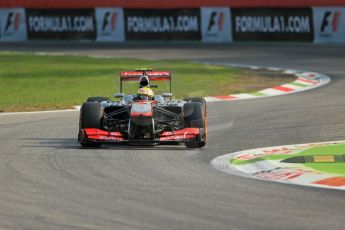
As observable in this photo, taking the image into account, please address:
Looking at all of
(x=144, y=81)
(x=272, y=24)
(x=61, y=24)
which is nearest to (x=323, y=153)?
(x=144, y=81)

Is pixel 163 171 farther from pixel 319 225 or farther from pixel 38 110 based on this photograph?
pixel 38 110

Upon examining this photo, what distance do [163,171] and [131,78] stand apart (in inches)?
174

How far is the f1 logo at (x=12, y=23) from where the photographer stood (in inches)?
1927

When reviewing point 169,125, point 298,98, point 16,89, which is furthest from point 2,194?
point 16,89

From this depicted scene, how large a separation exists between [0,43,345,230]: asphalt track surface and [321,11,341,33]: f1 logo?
55.0 feet

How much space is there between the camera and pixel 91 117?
16.5 meters

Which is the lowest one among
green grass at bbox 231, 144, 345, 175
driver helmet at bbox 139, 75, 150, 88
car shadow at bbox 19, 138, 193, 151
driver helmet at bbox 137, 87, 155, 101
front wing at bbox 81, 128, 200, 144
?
green grass at bbox 231, 144, 345, 175

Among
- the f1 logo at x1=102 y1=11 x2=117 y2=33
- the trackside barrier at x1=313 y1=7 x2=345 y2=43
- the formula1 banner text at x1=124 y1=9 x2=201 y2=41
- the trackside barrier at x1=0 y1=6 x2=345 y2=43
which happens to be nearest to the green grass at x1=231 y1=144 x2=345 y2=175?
the trackside barrier at x1=313 y1=7 x2=345 y2=43

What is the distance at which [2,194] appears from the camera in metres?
11.6

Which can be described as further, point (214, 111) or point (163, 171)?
point (214, 111)

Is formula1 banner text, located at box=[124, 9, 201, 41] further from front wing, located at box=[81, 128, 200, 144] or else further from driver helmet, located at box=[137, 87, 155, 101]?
front wing, located at box=[81, 128, 200, 144]

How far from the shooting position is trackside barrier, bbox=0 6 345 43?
4012 centimetres

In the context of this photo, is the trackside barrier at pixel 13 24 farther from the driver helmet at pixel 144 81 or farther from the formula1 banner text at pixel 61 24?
the driver helmet at pixel 144 81

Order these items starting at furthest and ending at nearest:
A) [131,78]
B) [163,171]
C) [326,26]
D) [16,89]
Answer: [326,26] → [16,89] → [131,78] → [163,171]
